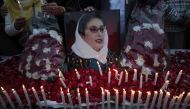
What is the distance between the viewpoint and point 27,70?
289cm

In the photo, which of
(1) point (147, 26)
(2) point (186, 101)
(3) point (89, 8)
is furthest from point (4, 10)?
(2) point (186, 101)

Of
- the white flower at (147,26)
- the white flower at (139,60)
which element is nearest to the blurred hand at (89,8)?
the white flower at (147,26)

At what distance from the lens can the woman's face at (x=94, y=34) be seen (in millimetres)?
2912

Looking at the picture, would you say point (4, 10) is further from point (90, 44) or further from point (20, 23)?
point (90, 44)

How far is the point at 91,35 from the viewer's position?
2.92 m

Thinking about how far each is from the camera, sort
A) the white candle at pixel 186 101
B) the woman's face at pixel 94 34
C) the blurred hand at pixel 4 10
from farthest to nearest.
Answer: the blurred hand at pixel 4 10 < the woman's face at pixel 94 34 < the white candle at pixel 186 101

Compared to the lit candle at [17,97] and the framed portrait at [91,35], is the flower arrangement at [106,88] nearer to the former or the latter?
the lit candle at [17,97]

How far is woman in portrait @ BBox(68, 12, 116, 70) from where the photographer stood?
2.91m

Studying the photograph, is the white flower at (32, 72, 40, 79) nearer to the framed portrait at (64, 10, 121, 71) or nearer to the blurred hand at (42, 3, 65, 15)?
the framed portrait at (64, 10, 121, 71)

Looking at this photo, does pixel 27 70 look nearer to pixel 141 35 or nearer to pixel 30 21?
pixel 30 21

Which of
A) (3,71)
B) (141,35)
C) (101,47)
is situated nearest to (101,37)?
(101,47)

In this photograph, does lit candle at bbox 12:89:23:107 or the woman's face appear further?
the woman's face

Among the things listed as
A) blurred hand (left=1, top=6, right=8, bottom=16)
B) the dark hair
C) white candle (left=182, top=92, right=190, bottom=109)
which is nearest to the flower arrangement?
white candle (left=182, top=92, right=190, bottom=109)

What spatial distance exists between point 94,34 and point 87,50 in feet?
0.44
